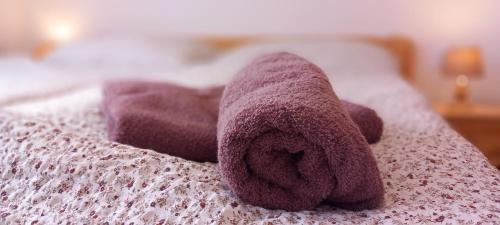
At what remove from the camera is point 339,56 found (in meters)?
1.96

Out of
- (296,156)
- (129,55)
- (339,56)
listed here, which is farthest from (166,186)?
(129,55)

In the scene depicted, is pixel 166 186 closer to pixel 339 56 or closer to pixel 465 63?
pixel 339 56

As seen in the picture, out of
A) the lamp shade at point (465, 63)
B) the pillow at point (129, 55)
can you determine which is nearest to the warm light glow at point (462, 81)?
the lamp shade at point (465, 63)

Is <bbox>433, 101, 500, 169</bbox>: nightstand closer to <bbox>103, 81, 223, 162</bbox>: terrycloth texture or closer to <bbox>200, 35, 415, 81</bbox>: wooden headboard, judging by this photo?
<bbox>200, 35, 415, 81</bbox>: wooden headboard

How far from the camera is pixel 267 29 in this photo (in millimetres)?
2434

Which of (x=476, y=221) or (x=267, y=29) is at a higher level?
(x=267, y=29)

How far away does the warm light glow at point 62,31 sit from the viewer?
2.78 metres

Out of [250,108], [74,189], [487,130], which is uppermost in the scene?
[250,108]

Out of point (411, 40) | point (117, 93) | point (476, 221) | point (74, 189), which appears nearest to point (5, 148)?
point (74, 189)

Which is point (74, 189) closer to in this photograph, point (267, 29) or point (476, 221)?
point (476, 221)

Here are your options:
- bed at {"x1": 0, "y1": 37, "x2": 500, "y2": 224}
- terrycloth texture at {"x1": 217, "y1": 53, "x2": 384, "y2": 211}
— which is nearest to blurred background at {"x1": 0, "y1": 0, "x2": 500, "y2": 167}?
bed at {"x1": 0, "y1": 37, "x2": 500, "y2": 224}

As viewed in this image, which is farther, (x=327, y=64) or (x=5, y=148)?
(x=327, y=64)

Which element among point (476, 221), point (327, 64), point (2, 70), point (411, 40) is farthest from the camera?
point (411, 40)

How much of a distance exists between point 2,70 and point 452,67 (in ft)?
6.47
